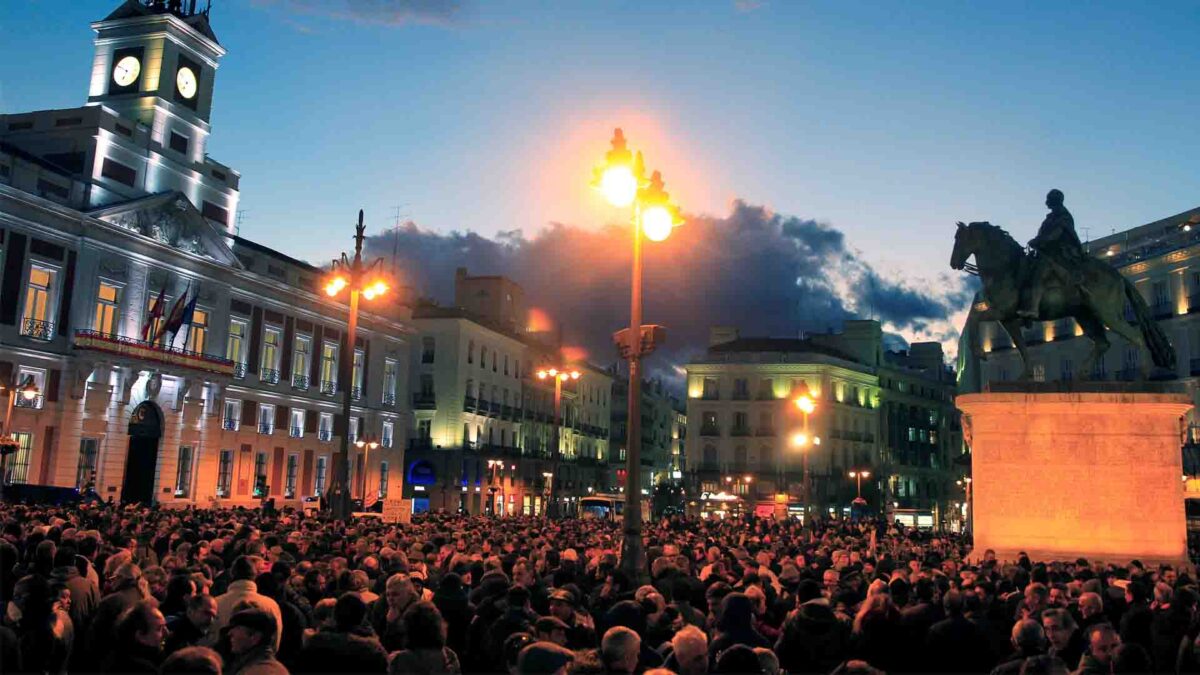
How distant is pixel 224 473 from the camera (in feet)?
180

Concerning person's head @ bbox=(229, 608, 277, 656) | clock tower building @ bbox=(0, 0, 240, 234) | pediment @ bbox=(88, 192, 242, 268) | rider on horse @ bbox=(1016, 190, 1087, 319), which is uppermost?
clock tower building @ bbox=(0, 0, 240, 234)

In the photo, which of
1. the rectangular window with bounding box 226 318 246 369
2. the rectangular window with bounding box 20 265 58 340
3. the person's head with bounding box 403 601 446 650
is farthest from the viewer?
the rectangular window with bounding box 226 318 246 369

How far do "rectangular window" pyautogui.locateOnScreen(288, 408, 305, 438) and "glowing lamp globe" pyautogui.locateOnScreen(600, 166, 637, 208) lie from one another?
5072cm

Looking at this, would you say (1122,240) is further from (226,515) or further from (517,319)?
(226,515)

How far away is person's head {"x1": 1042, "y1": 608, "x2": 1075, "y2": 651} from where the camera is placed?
7098mm

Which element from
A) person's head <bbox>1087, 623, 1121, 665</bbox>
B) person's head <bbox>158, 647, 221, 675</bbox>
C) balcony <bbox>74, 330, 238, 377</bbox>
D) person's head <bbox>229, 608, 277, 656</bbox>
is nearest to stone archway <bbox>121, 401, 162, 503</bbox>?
balcony <bbox>74, 330, 238, 377</bbox>

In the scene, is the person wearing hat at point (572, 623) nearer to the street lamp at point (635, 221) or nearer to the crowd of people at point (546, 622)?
the crowd of people at point (546, 622)

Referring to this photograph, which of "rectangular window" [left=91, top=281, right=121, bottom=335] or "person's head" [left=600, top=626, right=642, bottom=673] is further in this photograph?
"rectangular window" [left=91, top=281, right=121, bottom=335]

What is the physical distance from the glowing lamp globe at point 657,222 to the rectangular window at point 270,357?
1882 inches

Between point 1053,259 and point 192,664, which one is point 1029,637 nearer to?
point 192,664

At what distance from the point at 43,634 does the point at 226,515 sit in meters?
18.1

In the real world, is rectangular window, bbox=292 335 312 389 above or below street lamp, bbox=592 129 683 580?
above

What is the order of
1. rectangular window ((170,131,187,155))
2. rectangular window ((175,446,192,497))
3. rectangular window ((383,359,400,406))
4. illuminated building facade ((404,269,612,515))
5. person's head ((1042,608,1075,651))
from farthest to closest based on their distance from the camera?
1. illuminated building facade ((404,269,612,515))
2. rectangular window ((383,359,400,406))
3. rectangular window ((170,131,187,155))
4. rectangular window ((175,446,192,497))
5. person's head ((1042,608,1075,651))

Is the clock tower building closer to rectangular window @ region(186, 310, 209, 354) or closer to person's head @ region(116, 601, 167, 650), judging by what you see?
rectangular window @ region(186, 310, 209, 354)
